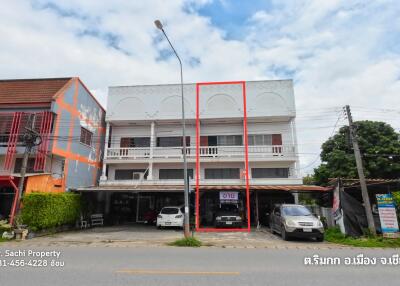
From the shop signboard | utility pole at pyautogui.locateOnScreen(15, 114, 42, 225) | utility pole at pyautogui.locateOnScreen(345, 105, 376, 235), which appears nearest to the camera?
the shop signboard

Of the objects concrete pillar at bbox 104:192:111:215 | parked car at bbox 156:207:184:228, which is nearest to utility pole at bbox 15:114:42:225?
concrete pillar at bbox 104:192:111:215

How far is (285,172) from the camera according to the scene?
760 inches

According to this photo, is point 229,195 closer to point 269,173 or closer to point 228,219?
point 228,219

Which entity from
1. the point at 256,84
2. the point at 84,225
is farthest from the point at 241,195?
the point at 84,225

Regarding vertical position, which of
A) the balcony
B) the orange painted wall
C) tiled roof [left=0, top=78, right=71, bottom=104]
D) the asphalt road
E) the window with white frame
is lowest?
the asphalt road

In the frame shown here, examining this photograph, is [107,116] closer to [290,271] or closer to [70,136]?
[70,136]

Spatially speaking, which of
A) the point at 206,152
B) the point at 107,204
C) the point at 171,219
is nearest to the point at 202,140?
the point at 206,152

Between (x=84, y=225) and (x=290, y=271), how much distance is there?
14859mm

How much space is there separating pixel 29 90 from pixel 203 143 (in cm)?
1239

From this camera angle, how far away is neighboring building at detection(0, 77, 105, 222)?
50.6 ft

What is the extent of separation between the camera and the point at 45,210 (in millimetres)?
13062

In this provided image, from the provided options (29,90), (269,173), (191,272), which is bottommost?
(191,272)

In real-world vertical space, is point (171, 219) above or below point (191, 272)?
above

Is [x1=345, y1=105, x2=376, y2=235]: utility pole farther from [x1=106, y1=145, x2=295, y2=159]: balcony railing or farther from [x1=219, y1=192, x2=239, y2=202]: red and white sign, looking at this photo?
[x1=219, y1=192, x2=239, y2=202]: red and white sign
